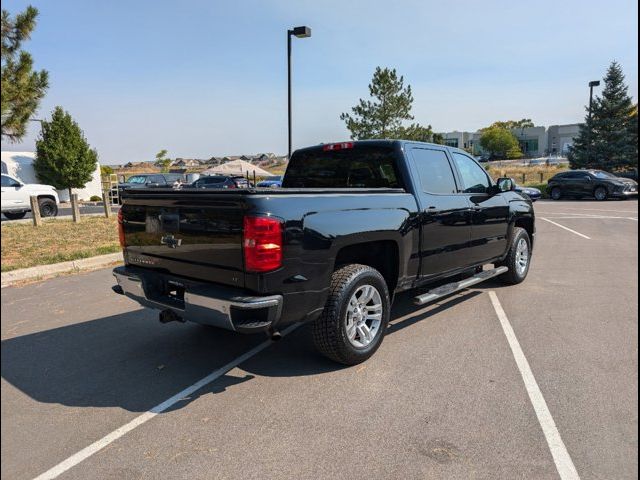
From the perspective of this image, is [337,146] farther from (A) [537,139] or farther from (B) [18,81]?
(A) [537,139]

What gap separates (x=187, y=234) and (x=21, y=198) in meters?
16.2

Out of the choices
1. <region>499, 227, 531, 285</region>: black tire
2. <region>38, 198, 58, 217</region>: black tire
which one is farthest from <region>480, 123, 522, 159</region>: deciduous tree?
<region>499, 227, 531, 285</region>: black tire

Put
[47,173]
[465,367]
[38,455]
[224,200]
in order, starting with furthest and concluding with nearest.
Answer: [47,173], [465,367], [224,200], [38,455]

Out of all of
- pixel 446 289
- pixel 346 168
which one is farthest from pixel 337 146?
pixel 446 289

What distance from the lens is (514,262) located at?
6707 millimetres

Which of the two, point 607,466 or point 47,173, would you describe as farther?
point 47,173

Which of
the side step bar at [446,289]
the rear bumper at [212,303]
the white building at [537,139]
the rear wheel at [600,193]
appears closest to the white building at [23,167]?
the rear bumper at [212,303]

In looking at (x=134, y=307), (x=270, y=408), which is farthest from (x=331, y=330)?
(x=134, y=307)

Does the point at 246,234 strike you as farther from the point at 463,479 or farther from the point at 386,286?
the point at 463,479

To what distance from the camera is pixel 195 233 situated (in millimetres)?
3703

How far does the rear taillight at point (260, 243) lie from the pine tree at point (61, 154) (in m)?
26.7

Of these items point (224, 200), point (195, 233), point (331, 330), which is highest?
point (224, 200)

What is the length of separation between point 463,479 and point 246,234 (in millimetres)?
1992

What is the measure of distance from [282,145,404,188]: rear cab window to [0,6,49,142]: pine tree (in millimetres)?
2709
